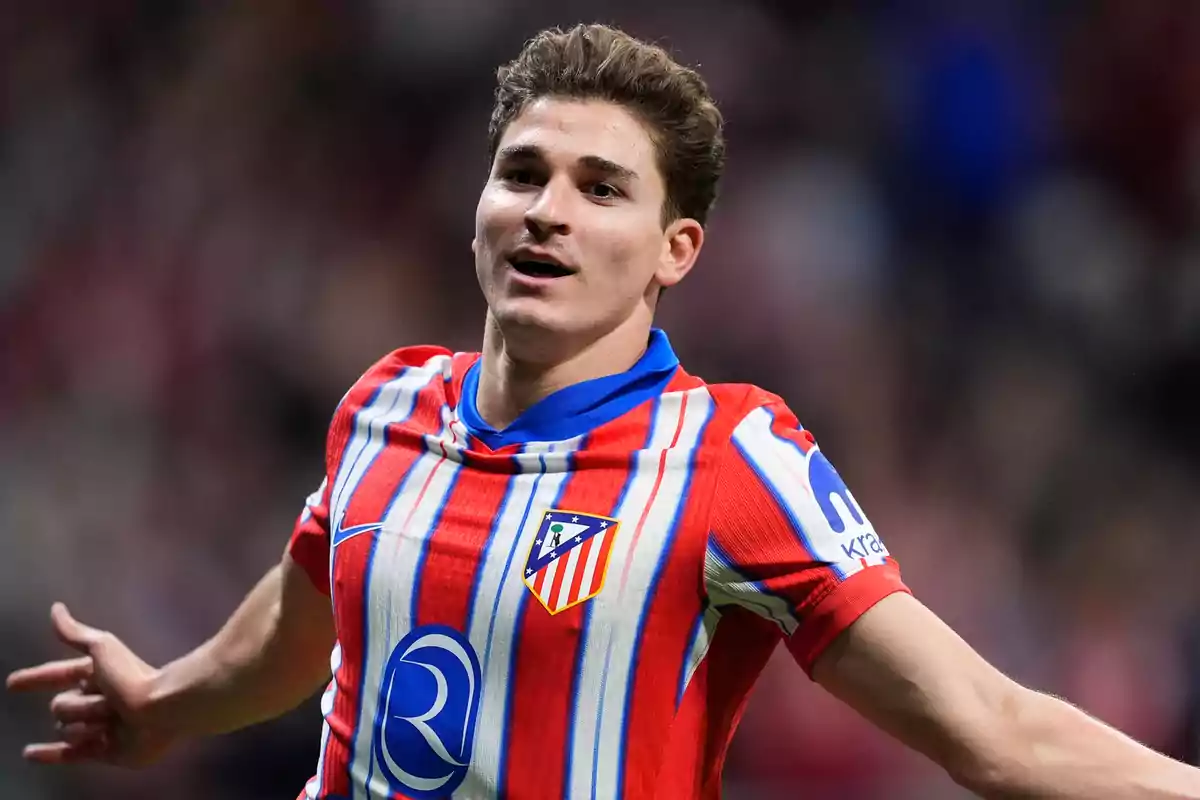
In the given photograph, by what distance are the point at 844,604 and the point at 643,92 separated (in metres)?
0.92

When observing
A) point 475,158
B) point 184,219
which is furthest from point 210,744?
point 475,158

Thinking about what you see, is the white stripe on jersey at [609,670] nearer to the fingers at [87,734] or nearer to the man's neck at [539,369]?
the man's neck at [539,369]

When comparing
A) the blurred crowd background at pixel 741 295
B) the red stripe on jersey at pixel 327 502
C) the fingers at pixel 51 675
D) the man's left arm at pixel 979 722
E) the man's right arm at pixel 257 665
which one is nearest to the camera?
the man's left arm at pixel 979 722

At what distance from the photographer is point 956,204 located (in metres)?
4.51

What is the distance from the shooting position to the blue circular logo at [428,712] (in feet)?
6.66

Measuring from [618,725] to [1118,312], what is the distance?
3.01 m

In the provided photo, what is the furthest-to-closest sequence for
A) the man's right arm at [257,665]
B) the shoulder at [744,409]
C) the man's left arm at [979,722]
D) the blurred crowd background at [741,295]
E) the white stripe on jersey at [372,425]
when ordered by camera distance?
the blurred crowd background at [741,295]
the man's right arm at [257,665]
the white stripe on jersey at [372,425]
the shoulder at [744,409]
the man's left arm at [979,722]

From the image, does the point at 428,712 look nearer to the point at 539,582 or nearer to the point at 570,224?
the point at 539,582

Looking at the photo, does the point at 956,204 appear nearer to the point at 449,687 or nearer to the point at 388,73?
the point at 388,73

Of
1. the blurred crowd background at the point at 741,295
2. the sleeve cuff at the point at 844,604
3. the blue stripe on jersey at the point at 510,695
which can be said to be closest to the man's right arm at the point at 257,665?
the blue stripe on jersey at the point at 510,695

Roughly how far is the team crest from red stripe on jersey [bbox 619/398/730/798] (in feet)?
0.31

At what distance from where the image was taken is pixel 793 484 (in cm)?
198

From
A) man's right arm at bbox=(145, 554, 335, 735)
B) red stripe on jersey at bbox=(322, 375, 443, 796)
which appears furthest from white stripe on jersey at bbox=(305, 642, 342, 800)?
man's right arm at bbox=(145, 554, 335, 735)

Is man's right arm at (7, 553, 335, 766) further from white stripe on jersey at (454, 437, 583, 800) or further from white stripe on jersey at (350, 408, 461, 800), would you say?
white stripe on jersey at (454, 437, 583, 800)
